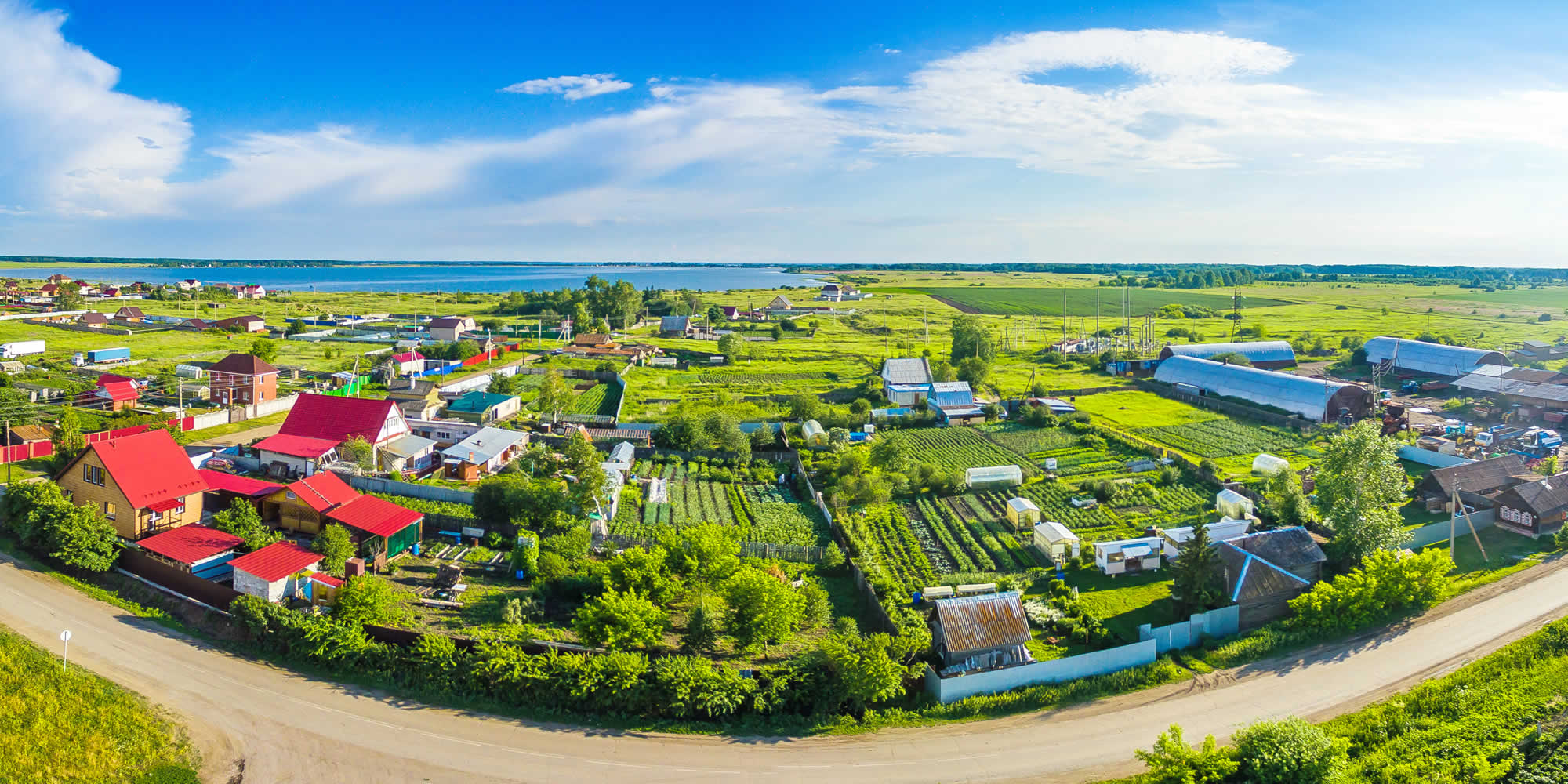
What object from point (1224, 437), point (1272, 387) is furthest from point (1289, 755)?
point (1272, 387)

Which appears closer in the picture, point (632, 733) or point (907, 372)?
point (632, 733)

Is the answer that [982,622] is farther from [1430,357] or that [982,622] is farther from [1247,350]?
[1430,357]

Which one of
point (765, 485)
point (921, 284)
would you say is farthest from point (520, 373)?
point (921, 284)

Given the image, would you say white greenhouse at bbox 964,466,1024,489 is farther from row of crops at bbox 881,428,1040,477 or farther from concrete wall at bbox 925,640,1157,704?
concrete wall at bbox 925,640,1157,704

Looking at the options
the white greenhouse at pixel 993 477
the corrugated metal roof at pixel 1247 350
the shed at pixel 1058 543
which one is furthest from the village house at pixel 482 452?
the corrugated metal roof at pixel 1247 350

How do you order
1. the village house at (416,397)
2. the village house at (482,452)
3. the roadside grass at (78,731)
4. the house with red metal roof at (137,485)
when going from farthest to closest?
the village house at (416,397), the village house at (482,452), the house with red metal roof at (137,485), the roadside grass at (78,731)

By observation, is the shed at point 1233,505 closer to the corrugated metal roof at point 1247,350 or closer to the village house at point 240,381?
the corrugated metal roof at point 1247,350
